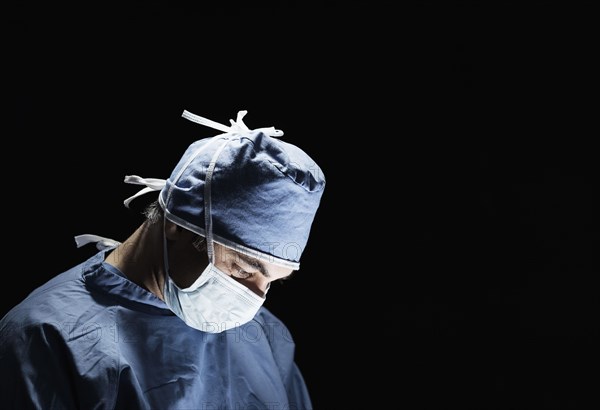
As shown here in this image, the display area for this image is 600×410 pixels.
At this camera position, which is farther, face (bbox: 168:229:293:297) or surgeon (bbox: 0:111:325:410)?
face (bbox: 168:229:293:297)

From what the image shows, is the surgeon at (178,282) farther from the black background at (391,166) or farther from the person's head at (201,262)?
the black background at (391,166)

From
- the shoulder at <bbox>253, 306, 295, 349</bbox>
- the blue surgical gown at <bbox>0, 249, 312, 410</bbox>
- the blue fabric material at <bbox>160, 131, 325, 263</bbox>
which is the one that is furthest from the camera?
the shoulder at <bbox>253, 306, 295, 349</bbox>

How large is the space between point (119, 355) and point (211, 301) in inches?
8.5

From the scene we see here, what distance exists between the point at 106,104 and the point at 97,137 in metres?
0.09

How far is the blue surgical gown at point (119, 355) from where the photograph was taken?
128 cm

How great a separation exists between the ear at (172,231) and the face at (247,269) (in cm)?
9

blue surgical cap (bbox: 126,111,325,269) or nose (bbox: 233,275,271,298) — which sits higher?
blue surgical cap (bbox: 126,111,325,269)

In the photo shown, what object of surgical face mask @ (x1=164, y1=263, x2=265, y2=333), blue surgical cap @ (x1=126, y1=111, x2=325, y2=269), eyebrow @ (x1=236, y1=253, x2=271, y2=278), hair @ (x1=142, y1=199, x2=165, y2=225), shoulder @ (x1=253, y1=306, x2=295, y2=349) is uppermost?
blue surgical cap @ (x1=126, y1=111, x2=325, y2=269)

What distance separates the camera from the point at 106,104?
1772 mm

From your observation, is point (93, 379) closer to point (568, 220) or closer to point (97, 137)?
point (97, 137)

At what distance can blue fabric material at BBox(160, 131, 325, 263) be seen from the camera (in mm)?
1389

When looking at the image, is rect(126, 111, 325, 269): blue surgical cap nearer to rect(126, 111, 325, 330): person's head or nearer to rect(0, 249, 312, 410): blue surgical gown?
rect(126, 111, 325, 330): person's head

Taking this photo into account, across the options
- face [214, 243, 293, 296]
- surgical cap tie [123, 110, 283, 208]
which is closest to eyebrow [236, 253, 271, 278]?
face [214, 243, 293, 296]

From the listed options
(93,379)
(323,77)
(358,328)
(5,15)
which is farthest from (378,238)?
(5,15)
